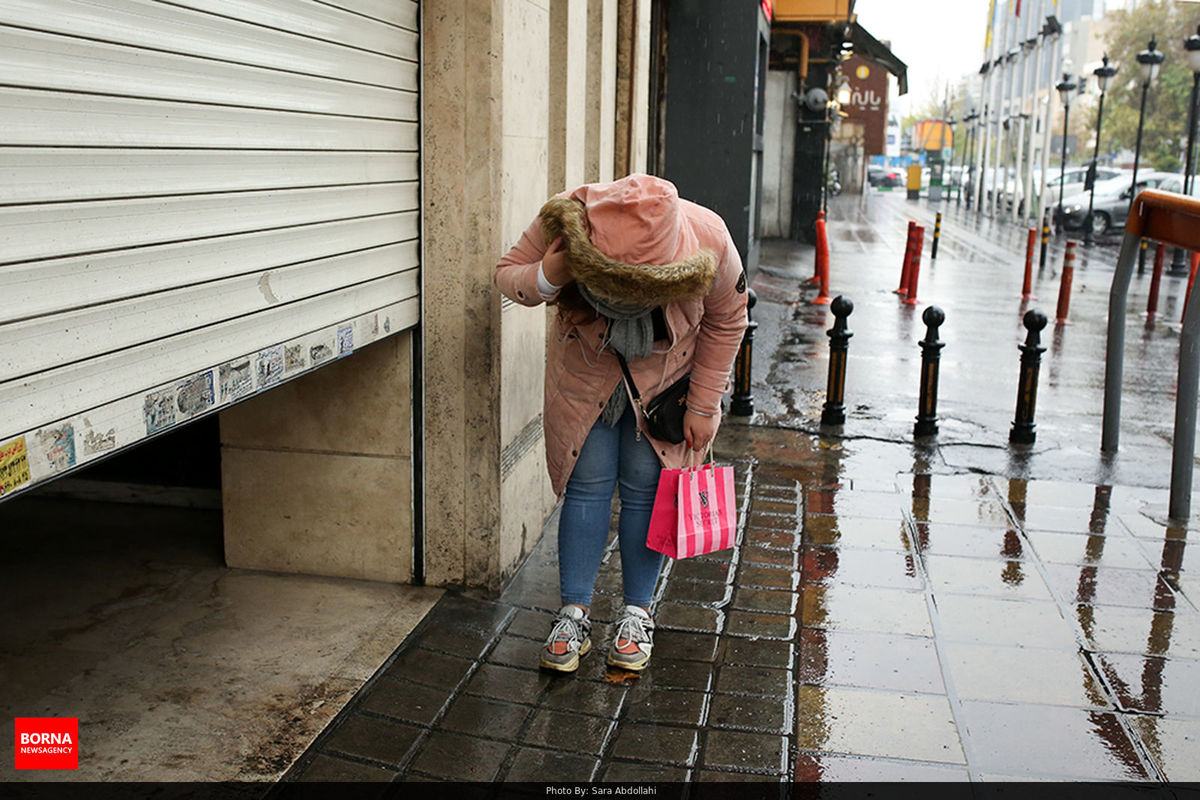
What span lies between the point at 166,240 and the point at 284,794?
1636mm

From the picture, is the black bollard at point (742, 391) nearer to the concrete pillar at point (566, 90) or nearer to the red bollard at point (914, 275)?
the concrete pillar at point (566, 90)

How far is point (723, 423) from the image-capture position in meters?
8.18

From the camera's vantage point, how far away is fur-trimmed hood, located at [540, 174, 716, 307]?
Answer: 360 centimetres

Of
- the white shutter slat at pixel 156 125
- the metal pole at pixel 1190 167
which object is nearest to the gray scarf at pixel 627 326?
the white shutter slat at pixel 156 125

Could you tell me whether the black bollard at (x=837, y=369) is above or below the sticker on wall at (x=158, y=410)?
below

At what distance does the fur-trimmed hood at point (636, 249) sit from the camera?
142 inches

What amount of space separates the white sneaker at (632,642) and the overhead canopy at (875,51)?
2126 cm

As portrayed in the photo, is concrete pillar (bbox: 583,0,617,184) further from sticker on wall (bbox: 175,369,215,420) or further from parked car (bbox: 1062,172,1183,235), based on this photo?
parked car (bbox: 1062,172,1183,235)

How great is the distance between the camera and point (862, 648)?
449cm

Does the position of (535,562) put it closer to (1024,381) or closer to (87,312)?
(87,312)

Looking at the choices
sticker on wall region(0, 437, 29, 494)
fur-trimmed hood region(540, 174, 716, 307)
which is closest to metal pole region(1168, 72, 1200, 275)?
fur-trimmed hood region(540, 174, 716, 307)

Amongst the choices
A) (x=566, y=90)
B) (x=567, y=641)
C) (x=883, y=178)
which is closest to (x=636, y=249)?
(x=567, y=641)

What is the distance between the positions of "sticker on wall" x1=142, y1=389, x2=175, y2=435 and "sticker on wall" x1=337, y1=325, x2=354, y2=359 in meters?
1.04

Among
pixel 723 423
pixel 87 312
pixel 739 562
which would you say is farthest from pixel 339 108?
pixel 723 423
